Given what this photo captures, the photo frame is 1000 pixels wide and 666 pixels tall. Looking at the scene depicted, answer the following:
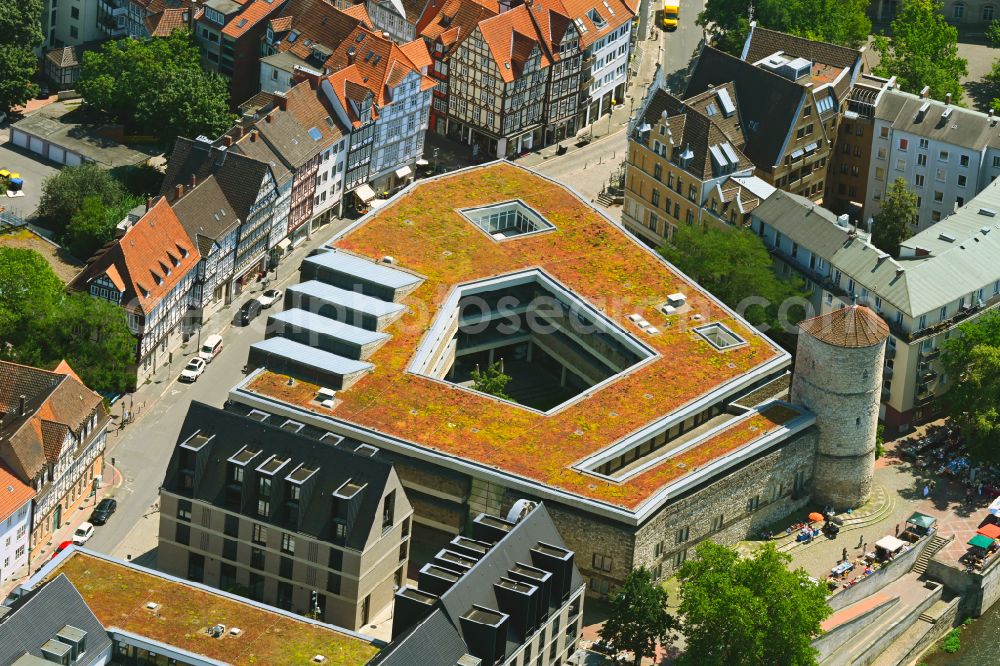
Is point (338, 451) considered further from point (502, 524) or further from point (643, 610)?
point (643, 610)

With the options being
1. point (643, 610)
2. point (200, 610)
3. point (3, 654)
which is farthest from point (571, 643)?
point (3, 654)

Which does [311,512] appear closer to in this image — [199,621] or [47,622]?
[199,621]

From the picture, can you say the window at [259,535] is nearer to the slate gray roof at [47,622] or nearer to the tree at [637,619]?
the slate gray roof at [47,622]

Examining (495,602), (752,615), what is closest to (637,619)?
(752,615)

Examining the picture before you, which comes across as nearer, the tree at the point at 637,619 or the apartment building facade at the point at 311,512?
the apartment building facade at the point at 311,512

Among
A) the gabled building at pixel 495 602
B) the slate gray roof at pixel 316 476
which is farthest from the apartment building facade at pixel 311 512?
the gabled building at pixel 495 602

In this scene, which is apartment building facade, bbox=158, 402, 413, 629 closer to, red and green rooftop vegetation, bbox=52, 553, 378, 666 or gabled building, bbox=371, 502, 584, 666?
gabled building, bbox=371, 502, 584, 666
